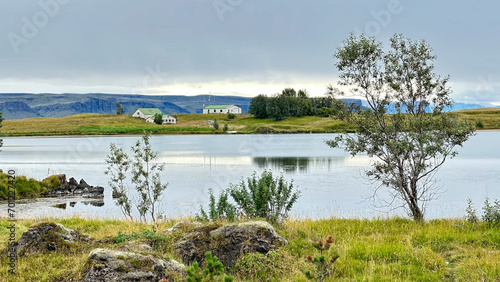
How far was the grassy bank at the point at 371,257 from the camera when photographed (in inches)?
307

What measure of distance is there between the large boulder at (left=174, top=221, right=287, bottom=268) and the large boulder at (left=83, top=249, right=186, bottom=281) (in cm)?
143

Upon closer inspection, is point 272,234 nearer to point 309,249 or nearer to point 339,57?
point 309,249

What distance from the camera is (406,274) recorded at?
25.9 feet

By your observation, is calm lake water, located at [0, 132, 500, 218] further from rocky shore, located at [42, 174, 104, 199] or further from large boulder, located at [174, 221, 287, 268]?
large boulder, located at [174, 221, 287, 268]

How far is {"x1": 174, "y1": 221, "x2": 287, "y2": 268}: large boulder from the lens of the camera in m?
8.90

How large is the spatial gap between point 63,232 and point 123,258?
151 inches

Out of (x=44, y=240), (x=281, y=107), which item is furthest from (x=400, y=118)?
(x=281, y=107)

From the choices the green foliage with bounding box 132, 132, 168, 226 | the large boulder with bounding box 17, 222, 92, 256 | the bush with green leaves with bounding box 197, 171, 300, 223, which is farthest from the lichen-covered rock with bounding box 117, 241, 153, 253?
the green foliage with bounding box 132, 132, 168, 226

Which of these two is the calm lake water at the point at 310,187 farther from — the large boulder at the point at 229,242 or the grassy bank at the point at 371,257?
the large boulder at the point at 229,242

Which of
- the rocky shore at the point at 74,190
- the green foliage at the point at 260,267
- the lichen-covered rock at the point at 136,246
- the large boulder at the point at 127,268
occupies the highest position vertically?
the large boulder at the point at 127,268

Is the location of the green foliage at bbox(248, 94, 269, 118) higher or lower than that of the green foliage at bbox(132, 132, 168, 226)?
higher

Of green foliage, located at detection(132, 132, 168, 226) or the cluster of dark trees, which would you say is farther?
the cluster of dark trees

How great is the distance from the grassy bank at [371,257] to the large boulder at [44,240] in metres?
0.30

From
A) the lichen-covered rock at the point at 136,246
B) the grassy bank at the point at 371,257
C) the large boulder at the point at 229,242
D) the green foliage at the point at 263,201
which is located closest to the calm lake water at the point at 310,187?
the green foliage at the point at 263,201
